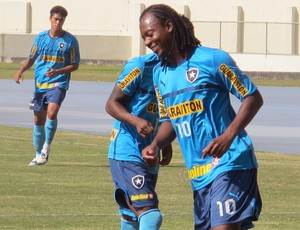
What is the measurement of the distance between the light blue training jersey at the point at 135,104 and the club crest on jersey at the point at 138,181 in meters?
0.17

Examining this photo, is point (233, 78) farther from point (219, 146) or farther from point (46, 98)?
point (46, 98)

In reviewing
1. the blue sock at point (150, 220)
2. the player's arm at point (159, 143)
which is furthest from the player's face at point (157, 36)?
the blue sock at point (150, 220)

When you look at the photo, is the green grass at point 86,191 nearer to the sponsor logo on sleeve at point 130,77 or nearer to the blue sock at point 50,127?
the blue sock at point 50,127

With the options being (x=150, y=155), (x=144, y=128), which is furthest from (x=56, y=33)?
(x=150, y=155)

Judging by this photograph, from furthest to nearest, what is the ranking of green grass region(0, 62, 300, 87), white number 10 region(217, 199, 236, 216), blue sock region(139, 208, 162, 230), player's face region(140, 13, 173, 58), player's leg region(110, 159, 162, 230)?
green grass region(0, 62, 300, 87), player's leg region(110, 159, 162, 230), blue sock region(139, 208, 162, 230), player's face region(140, 13, 173, 58), white number 10 region(217, 199, 236, 216)

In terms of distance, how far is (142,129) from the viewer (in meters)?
8.20

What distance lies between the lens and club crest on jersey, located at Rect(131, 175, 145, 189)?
8.70 meters

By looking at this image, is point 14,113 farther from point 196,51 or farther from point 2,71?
point 2,71

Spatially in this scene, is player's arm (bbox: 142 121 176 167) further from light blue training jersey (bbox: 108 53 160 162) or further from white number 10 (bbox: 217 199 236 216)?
white number 10 (bbox: 217 199 236 216)

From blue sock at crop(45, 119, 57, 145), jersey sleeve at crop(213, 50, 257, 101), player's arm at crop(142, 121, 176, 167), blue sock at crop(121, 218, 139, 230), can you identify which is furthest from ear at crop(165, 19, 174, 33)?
blue sock at crop(45, 119, 57, 145)

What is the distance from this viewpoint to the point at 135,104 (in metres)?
8.91

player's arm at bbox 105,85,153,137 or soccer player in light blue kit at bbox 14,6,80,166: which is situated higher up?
player's arm at bbox 105,85,153,137

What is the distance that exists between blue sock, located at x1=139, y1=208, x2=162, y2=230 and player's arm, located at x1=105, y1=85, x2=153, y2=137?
2.17 ft

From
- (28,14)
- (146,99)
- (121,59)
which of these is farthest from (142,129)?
(28,14)
